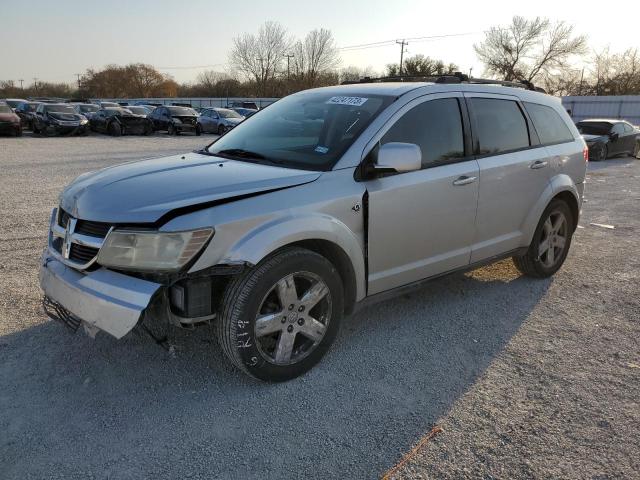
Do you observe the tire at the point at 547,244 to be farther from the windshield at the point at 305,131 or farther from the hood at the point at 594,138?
the hood at the point at 594,138

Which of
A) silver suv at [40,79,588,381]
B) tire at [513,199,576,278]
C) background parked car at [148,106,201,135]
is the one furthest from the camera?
background parked car at [148,106,201,135]

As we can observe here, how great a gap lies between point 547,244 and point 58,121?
86.8ft

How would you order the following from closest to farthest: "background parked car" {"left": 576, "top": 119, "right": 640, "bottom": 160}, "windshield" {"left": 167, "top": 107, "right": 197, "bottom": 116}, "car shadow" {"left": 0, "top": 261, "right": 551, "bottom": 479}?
"car shadow" {"left": 0, "top": 261, "right": 551, "bottom": 479}
"background parked car" {"left": 576, "top": 119, "right": 640, "bottom": 160}
"windshield" {"left": 167, "top": 107, "right": 197, "bottom": 116}

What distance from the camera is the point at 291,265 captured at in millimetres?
2992

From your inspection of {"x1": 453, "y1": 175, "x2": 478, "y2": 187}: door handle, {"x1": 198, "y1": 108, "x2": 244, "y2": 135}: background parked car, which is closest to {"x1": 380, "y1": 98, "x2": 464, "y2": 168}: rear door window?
{"x1": 453, "y1": 175, "x2": 478, "y2": 187}: door handle

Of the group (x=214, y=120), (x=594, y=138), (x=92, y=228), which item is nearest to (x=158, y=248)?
(x=92, y=228)

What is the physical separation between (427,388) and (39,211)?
6503 mm

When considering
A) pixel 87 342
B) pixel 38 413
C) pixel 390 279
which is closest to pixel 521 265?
pixel 390 279

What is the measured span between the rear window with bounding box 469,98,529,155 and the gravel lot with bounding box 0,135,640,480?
1348 mm

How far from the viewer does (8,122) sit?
2402 cm

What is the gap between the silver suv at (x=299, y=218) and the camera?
9.02 ft

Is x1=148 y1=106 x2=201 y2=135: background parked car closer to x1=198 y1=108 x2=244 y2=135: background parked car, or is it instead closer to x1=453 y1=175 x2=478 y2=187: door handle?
x1=198 y1=108 x2=244 y2=135: background parked car

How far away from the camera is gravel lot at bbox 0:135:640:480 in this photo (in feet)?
8.23

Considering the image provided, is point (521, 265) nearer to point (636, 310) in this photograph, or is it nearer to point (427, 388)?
point (636, 310)
